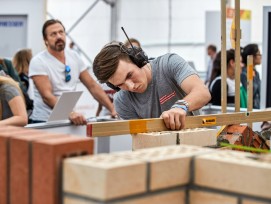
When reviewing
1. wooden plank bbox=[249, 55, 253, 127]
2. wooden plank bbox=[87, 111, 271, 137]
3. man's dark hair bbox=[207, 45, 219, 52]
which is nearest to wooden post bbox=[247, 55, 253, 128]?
wooden plank bbox=[249, 55, 253, 127]

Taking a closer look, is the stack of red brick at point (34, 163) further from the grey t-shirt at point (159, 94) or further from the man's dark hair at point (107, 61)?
the grey t-shirt at point (159, 94)

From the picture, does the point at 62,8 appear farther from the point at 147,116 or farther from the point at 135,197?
the point at 135,197

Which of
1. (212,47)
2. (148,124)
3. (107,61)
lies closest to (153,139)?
(148,124)

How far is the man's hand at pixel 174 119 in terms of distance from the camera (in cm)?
253

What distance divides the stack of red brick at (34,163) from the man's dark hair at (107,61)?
4.08ft

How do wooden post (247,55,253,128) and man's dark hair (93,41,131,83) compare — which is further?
wooden post (247,55,253,128)

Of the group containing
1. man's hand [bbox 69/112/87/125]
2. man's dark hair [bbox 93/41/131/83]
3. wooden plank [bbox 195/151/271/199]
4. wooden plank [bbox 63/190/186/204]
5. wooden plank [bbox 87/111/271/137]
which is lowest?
wooden plank [bbox 63/190/186/204]

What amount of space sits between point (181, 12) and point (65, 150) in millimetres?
14260

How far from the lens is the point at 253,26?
1495 centimetres

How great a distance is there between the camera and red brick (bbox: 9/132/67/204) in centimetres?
159

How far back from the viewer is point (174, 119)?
2.55 meters

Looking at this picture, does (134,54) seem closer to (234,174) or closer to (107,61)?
(107,61)

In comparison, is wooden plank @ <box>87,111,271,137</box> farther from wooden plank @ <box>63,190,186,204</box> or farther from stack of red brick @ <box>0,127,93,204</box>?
wooden plank @ <box>63,190,186,204</box>

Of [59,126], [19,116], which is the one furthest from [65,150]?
[59,126]
